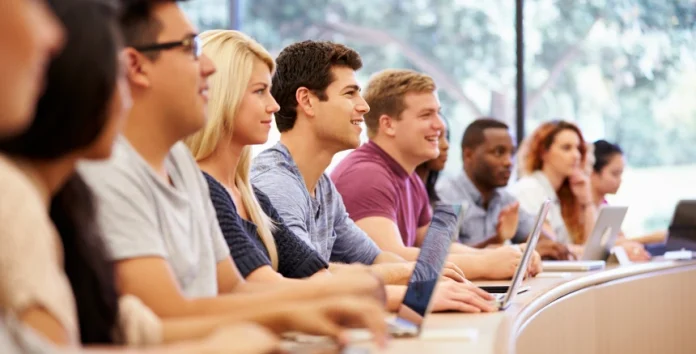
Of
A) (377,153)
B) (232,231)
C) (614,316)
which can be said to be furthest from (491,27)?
(232,231)

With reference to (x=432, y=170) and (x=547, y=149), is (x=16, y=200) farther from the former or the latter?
(x=547, y=149)

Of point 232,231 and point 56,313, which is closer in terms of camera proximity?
point 56,313

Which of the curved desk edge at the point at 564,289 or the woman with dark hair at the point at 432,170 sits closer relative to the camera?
the curved desk edge at the point at 564,289

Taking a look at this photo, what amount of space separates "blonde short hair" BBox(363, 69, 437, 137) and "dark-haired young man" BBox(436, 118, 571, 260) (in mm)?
739

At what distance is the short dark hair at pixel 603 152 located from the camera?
6.26m

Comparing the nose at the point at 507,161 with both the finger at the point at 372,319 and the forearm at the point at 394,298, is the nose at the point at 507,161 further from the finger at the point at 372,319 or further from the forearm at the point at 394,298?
the finger at the point at 372,319

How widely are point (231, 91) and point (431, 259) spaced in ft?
2.95

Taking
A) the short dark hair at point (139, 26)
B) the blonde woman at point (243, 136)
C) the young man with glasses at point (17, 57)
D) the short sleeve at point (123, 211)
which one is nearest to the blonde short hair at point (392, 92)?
the blonde woman at point (243, 136)

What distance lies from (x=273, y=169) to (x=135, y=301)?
5.39ft

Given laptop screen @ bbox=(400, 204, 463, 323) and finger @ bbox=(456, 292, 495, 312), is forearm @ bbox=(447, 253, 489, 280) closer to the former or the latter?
finger @ bbox=(456, 292, 495, 312)

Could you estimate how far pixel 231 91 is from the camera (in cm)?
268

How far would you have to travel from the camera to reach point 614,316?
3680 millimetres

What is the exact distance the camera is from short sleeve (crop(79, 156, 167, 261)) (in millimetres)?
1706

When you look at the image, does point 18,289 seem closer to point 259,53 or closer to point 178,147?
point 178,147
